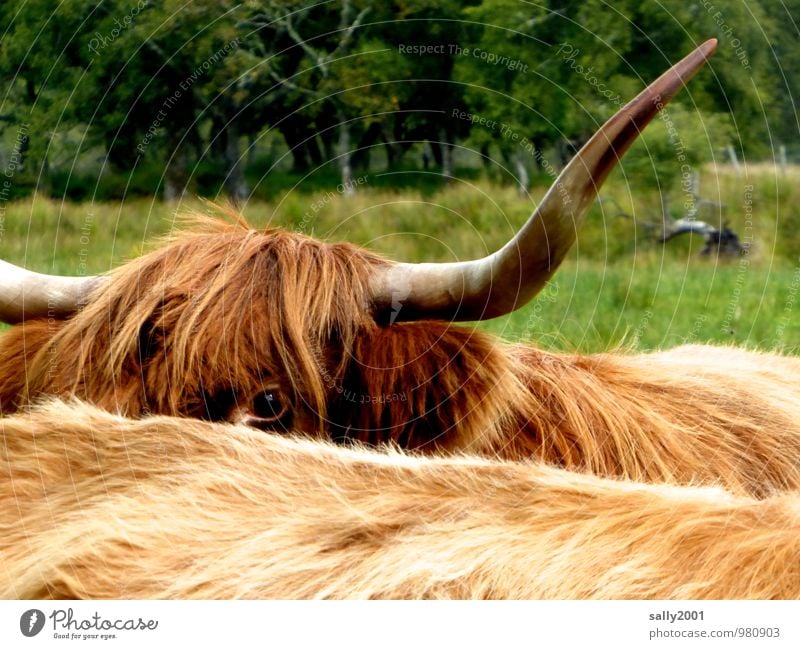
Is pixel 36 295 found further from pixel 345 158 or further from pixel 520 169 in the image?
pixel 520 169

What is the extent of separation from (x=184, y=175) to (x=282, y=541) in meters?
5.39

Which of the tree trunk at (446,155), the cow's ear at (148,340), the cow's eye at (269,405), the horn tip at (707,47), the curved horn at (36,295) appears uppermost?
the tree trunk at (446,155)

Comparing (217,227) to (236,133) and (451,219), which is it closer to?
(236,133)

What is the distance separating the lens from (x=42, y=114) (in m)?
4.77

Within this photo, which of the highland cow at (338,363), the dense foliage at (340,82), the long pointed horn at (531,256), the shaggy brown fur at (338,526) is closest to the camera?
the shaggy brown fur at (338,526)

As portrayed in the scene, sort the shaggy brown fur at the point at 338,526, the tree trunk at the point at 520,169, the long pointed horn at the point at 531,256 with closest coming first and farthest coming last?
the shaggy brown fur at the point at 338,526 → the long pointed horn at the point at 531,256 → the tree trunk at the point at 520,169

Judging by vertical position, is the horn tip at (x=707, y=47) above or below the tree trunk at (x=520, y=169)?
below

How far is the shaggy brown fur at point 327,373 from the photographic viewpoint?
10.5 ft

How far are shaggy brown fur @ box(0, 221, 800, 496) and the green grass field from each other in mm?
1936

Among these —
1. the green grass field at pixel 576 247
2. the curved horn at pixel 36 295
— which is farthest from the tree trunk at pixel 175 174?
the curved horn at pixel 36 295

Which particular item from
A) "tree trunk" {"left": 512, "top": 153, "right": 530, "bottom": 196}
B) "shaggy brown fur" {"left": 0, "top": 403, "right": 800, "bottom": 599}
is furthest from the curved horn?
"tree trunk" {"left": 512, "top": 153, "right": 530, "bottom": 196}

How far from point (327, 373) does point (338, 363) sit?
55 millimetres

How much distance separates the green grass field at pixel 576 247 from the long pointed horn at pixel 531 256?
2075mm

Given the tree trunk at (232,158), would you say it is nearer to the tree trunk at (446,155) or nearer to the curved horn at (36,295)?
the tree trunk at (446,155)
